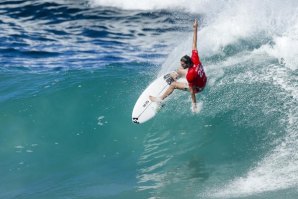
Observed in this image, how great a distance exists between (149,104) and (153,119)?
1102 mm

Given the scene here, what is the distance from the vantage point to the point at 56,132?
16922mm

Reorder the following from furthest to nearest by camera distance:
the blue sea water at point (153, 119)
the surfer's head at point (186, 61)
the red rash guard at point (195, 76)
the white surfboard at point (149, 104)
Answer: the white surfboard at point (149, 104), the red rash guard at point (195, 76), the surfer's head at point (186, 61), the blue sea water at point (153, 119)

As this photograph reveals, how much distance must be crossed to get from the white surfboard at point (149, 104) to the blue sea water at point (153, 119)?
2.50 ft

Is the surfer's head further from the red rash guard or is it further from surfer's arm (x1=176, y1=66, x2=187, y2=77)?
surfer's arm (x1=176, y1=66, x2=187, y2=77)

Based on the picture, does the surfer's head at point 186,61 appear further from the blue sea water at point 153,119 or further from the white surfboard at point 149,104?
the blue sea water at point 153,119

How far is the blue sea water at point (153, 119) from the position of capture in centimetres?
1375

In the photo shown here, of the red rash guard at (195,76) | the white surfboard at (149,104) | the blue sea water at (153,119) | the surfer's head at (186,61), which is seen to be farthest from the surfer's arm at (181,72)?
the blue sea water at (153,119)

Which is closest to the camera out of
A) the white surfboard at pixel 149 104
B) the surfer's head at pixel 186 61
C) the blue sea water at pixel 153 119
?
the blue sea water at pixel 153 119

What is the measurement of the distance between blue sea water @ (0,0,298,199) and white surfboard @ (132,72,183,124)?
2.50 ft

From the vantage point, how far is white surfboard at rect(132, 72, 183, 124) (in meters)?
15.5

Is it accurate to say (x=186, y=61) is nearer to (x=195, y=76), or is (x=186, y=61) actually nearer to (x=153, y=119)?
(x=195, y=76)

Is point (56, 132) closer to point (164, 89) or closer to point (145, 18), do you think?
point (164, 89)

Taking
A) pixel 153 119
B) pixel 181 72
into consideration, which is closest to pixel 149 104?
pixel 153 119

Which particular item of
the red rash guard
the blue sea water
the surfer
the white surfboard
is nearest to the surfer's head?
the surfer
